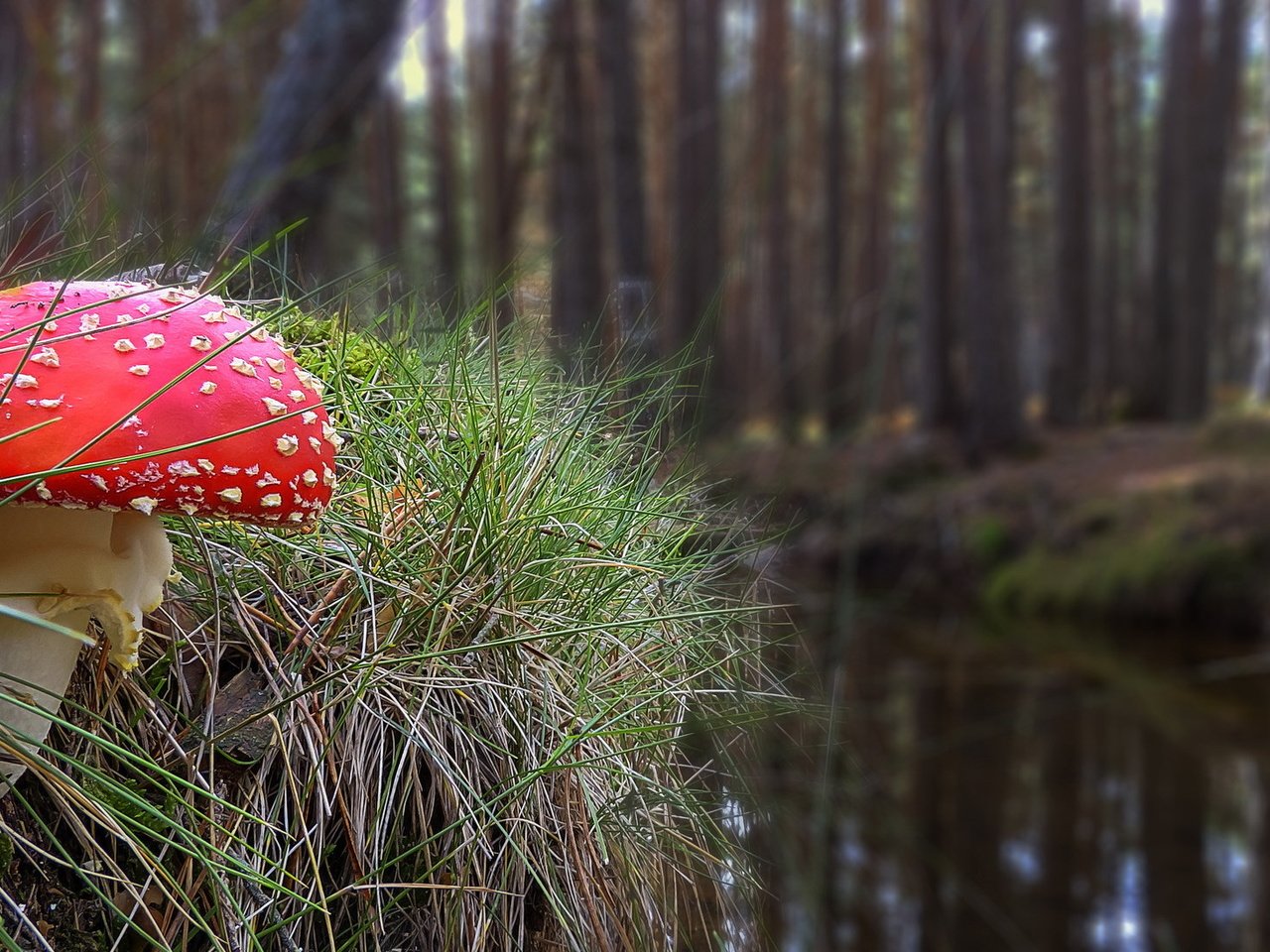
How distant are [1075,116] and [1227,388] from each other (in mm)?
11803

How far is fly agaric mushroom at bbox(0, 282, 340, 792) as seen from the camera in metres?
0.81

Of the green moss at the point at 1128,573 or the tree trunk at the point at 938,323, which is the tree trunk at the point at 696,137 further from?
the green moss at the point at 1128,573

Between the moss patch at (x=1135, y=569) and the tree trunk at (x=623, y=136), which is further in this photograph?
the moss patch at (x=1135, y=569)

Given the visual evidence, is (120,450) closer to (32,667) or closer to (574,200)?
(32,667)

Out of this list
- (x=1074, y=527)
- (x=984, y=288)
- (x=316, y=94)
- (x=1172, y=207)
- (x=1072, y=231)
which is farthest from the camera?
(x=1172, y=207)

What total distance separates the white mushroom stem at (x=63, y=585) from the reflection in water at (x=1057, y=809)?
162 cm

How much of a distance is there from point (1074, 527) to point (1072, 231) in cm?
506

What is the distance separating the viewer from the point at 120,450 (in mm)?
814

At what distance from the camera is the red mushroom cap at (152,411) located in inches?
31.7

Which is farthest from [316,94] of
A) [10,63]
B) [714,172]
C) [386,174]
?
[386,174]

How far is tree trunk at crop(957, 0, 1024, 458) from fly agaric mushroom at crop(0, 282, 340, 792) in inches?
434

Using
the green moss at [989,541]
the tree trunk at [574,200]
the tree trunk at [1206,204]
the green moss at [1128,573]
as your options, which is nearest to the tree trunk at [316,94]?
the tree trunk at [574,200]

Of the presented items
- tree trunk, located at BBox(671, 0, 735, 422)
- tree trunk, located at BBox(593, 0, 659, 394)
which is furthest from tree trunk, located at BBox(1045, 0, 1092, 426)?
tree trunk, located at BBox(593, 0, 659, 394)

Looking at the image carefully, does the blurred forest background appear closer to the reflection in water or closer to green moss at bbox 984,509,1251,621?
the reflection in water
